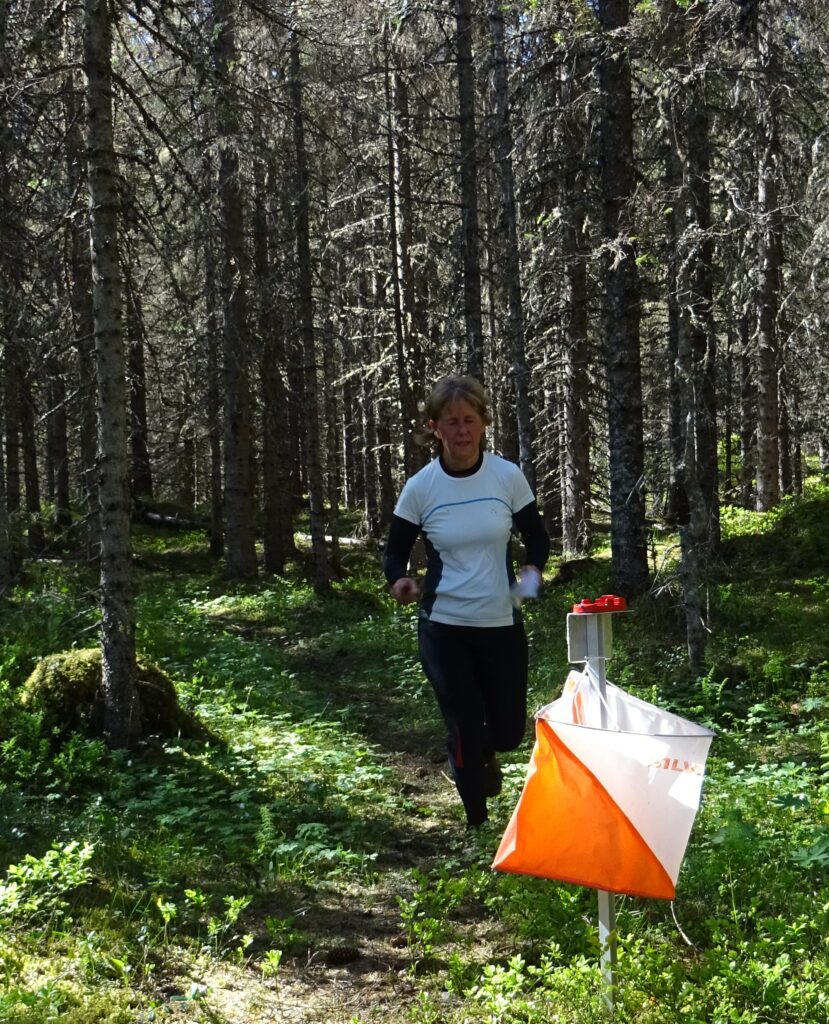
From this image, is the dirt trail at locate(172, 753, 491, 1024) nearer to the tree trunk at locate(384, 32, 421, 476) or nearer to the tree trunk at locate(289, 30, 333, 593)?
the tree trunk at locate(289, 30, 333, 593)

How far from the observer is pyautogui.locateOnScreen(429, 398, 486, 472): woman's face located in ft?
15.2

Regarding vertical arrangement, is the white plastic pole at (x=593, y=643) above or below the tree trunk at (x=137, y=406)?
below

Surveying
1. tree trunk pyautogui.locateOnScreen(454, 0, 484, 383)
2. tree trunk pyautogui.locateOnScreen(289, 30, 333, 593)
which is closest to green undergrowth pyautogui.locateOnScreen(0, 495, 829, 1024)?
tree trunk pyautogui.locateOnScreen(454, 0, 484, 383)

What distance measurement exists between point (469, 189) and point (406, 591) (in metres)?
10.6

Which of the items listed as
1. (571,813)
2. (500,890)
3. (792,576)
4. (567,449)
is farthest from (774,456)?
(571,813)

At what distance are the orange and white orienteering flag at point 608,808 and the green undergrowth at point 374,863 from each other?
62cm

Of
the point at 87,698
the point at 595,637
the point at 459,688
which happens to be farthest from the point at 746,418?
the point at 595,637

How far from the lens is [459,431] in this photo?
4629mm

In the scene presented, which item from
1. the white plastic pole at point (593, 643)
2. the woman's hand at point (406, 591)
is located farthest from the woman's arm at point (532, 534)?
the white plastic pole at point (593, 643)

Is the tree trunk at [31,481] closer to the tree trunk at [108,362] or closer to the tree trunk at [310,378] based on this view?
the tree trunk at [310,378]

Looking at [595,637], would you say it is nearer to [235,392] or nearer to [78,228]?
[78,228]

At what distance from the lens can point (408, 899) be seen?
447 cm

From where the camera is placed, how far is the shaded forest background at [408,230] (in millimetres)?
6801

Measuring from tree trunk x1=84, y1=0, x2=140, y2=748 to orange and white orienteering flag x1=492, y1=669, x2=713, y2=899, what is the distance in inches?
166
